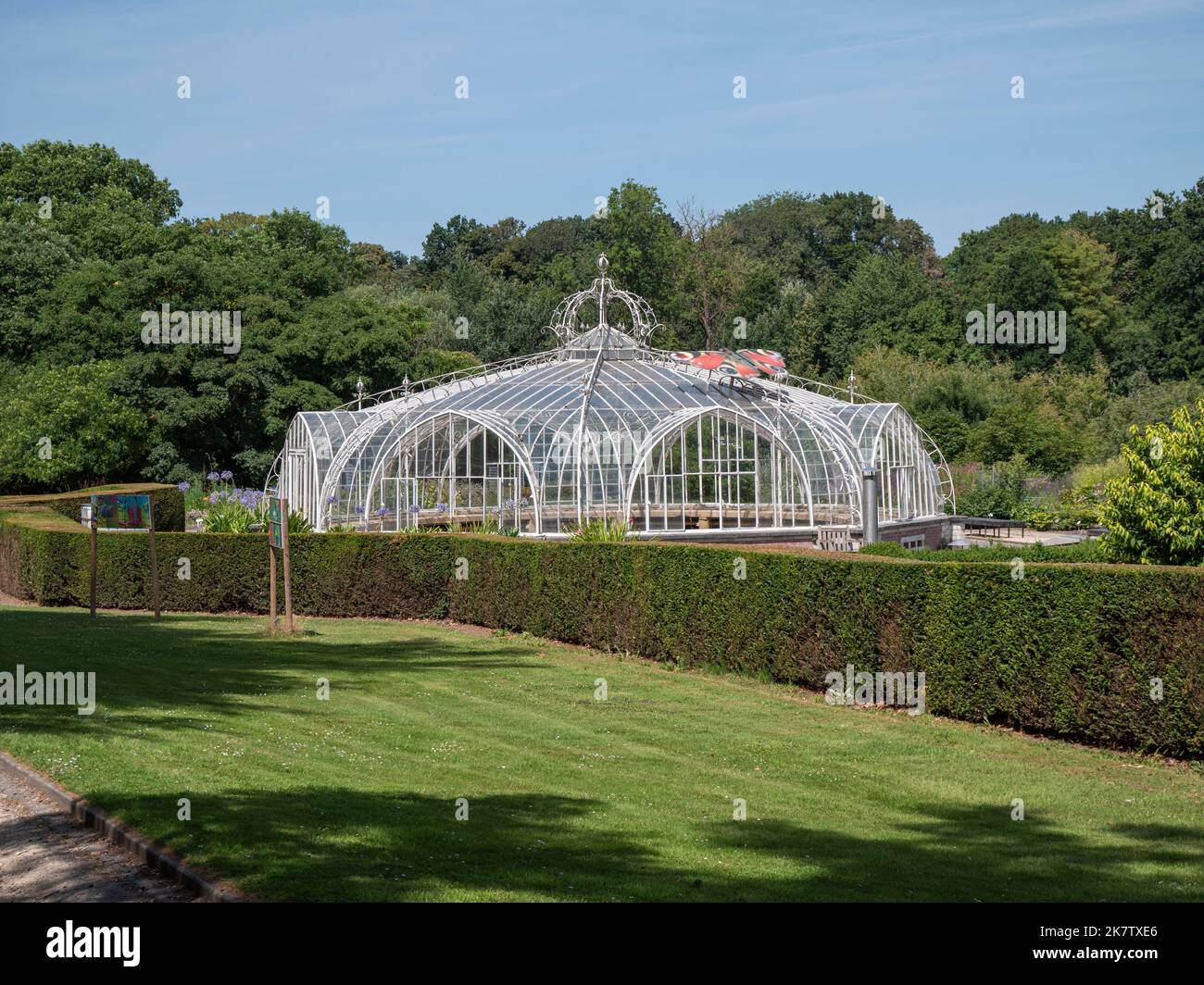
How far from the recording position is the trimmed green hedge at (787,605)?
13070 mm

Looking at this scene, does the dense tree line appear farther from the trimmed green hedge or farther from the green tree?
the trimmed green hedge

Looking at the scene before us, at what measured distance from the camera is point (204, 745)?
451 inches

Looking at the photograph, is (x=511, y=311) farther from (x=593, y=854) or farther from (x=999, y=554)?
(x=593, y=854)

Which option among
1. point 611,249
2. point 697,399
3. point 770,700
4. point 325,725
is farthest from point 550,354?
point 611,249

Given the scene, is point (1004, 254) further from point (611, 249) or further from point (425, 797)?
point (425, 797)

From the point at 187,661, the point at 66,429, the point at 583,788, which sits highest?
the point at 66,429

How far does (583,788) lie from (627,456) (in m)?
19.6

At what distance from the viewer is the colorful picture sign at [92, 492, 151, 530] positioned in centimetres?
→ 2355

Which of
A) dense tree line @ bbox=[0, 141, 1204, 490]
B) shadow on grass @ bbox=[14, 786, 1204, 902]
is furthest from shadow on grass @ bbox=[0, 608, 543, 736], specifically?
dense tree line @ bbox=[0, 141, 1204, 490]

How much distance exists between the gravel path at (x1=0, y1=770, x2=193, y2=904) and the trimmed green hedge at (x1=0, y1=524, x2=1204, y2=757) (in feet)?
30.4

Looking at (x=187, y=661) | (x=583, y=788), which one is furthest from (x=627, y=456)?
(x=583, y=788)

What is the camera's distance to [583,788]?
1072 centimetres

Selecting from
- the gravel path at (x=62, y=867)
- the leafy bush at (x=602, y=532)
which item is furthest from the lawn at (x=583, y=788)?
the leafy bush at (x=602, y=532)

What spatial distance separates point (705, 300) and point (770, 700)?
57.3 m
